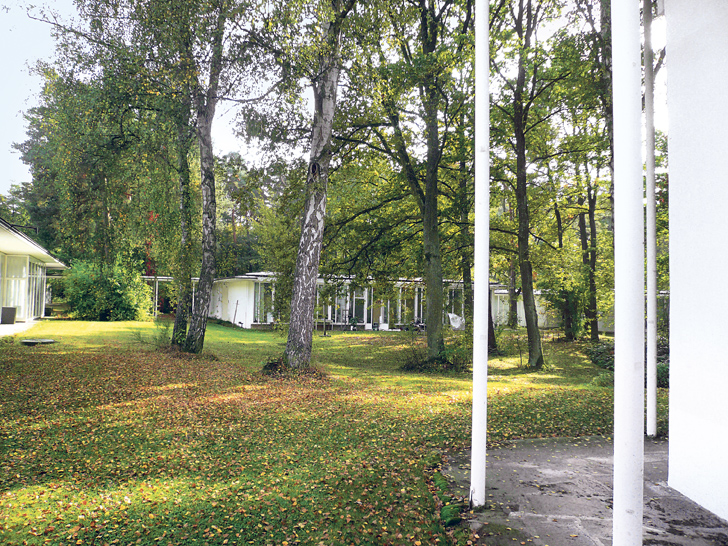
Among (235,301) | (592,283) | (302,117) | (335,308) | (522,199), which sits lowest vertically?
(335,308)

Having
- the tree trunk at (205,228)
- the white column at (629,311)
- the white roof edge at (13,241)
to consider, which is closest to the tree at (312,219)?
the tree trunk at (205,228)

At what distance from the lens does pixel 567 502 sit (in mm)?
3311

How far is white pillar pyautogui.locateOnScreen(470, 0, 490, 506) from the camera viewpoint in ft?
10.5

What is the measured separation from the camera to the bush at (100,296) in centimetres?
2639

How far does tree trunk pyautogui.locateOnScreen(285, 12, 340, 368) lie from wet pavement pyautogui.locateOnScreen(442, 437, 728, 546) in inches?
236

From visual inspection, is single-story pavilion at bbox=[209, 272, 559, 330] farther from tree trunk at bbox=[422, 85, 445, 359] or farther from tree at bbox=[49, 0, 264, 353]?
tree at bbox=[49, 0, 264, 353]

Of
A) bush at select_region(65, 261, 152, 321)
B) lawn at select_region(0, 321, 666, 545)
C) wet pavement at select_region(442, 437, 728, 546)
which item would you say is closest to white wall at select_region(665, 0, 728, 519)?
wet pavement at select_region(442, 437, 728, 546)

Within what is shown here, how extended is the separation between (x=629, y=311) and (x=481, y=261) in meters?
1.29

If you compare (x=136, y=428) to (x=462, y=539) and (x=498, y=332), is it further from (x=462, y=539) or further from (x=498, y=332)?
(x=498, y=332)

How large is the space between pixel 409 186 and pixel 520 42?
4843 millimetres

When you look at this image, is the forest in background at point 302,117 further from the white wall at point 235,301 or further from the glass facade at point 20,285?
the white wall at point 235,301

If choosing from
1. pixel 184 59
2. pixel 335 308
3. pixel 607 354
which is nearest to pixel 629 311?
pixel 184 59

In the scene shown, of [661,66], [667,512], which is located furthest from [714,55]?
[661,66]

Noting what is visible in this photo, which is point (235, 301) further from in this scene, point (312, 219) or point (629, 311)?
point (629, 311)
